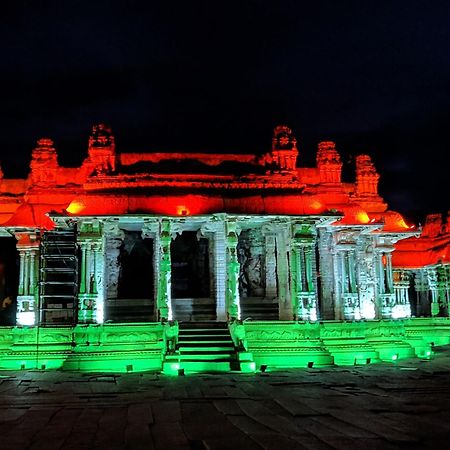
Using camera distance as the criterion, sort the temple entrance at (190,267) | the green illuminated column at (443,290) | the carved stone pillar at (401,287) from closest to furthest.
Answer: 1. the temple entrance at (190,267)
2. the carved stone pillar at (401,287)
3. the green illuminated column at (443,290)

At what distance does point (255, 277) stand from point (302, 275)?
192 inches

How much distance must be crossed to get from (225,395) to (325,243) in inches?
490

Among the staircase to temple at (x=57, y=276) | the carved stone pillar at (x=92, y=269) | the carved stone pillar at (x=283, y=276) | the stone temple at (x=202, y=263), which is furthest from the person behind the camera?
the carved stone pillar at (x=283, y=276)

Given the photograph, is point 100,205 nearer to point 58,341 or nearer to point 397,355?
point 58,341

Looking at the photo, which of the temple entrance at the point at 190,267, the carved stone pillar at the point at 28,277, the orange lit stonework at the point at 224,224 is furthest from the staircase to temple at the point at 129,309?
the carved stone pillar at the point at 28,277

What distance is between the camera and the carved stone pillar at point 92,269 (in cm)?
1877

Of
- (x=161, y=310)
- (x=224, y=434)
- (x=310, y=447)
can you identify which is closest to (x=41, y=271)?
(x=161, y=310)

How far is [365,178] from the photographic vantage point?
83.6ft

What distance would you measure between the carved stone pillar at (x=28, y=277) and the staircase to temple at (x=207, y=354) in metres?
Result: 5.47

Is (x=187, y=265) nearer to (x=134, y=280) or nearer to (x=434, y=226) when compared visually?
(x=134, y=280)

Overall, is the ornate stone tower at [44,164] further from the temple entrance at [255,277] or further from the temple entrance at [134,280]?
the temple entrance at [255,277]

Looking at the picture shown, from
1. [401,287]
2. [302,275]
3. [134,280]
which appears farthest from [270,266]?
[401,287]

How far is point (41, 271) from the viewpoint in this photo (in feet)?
62.3

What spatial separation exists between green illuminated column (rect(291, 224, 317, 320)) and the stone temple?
4cm
